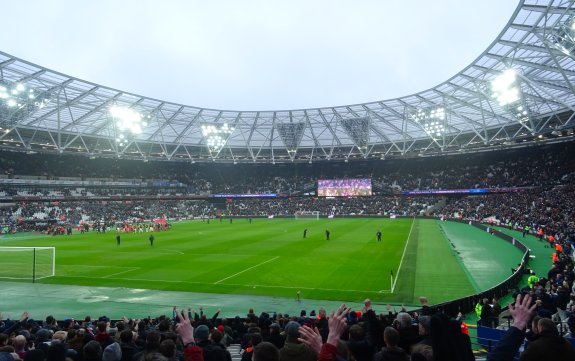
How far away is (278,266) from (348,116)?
51734 mm

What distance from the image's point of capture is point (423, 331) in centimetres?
488

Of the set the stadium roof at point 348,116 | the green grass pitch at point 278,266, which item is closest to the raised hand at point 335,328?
the green grass pitch at point 278,266

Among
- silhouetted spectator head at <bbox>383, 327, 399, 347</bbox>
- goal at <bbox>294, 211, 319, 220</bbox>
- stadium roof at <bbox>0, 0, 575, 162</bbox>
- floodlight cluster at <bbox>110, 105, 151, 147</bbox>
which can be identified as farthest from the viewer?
goal at <bbox>294, 211, 319, 220</bbox>

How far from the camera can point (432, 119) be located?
63031 mm

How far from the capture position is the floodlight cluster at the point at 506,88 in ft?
142

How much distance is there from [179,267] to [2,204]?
53485mm

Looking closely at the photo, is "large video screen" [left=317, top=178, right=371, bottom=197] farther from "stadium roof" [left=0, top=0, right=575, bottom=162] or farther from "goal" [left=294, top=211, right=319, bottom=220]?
"goal" [left=294, top=211, right=319, bottom=220]

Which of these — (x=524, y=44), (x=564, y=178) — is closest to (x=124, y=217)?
(x=524, y=44)

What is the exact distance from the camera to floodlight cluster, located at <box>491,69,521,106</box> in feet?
142

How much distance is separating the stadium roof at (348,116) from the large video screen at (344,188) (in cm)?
616

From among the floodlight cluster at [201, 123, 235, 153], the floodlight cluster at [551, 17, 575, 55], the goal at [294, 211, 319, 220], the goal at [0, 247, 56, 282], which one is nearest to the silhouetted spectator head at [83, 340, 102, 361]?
→ the goal at [0, 247, 56, 282]

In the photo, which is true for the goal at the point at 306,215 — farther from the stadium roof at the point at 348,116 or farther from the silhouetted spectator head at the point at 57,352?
the silhouetted spectator head at the point at 57,352

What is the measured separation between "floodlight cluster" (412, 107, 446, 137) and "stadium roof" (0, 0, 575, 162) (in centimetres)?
16

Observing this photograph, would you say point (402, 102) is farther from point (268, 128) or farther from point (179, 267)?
point (179, 267)
